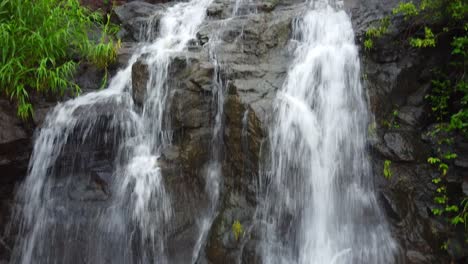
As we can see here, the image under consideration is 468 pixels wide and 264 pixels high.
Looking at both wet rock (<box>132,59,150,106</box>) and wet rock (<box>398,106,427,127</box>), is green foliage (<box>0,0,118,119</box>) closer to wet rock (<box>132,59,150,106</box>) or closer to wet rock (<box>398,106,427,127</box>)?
wet rock (<box>132,59,150,106</box>)

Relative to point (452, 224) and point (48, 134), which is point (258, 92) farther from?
point (48, 134)

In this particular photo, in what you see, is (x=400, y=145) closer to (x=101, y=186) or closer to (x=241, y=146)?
(x=241, y=146)

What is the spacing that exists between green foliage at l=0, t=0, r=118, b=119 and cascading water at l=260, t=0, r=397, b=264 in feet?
12.0

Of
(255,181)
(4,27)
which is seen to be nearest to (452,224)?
(255,181)

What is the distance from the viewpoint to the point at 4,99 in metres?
5.16

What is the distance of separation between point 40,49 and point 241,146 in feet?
12.2

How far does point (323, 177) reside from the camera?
4465 mm

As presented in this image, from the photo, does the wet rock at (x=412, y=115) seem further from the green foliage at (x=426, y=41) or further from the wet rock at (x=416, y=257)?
the wet rock at (x=416, y=257)

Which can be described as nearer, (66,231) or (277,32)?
(66,231)

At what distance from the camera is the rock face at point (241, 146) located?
164 inches

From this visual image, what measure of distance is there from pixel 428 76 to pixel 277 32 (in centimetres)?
254

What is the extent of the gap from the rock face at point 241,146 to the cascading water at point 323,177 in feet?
0.54

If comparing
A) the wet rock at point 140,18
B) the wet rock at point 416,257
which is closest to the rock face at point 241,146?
the wet rock at point 416,257

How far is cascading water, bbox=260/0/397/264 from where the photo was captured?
4156mm
